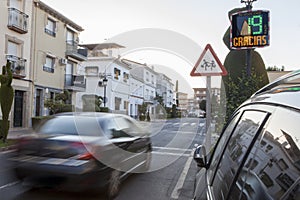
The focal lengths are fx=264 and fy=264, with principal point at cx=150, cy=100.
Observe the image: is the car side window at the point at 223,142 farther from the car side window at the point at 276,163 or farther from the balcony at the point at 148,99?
the balcony at the point at 148,99

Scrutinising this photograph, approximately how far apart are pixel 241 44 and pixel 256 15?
2.30ft

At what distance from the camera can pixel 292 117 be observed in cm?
107

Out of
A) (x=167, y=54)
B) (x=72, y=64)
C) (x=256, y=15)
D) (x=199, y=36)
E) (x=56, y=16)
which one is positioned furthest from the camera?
(x=72, y=64)

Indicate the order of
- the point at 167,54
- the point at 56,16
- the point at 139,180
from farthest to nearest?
1. the point at 56,16
2. the point at 167,54
3. the point at 139,180

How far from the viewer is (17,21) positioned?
16.6 m

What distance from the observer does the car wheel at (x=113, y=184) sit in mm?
4172

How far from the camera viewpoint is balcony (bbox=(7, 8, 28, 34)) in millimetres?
16125

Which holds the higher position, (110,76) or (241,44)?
(110,76)

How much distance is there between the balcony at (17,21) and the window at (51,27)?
107 inches

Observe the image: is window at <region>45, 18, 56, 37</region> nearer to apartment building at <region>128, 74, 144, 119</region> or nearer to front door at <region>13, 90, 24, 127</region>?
front door at <region>13, 90, 24, 127</region>

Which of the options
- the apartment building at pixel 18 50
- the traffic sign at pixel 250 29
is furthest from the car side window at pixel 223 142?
the apartment building at pixel 18 50

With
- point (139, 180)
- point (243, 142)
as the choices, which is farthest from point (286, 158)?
point (139, 180)

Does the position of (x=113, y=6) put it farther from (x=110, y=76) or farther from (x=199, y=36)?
(x=110, y=76)

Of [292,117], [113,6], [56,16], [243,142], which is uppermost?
[56,16]
